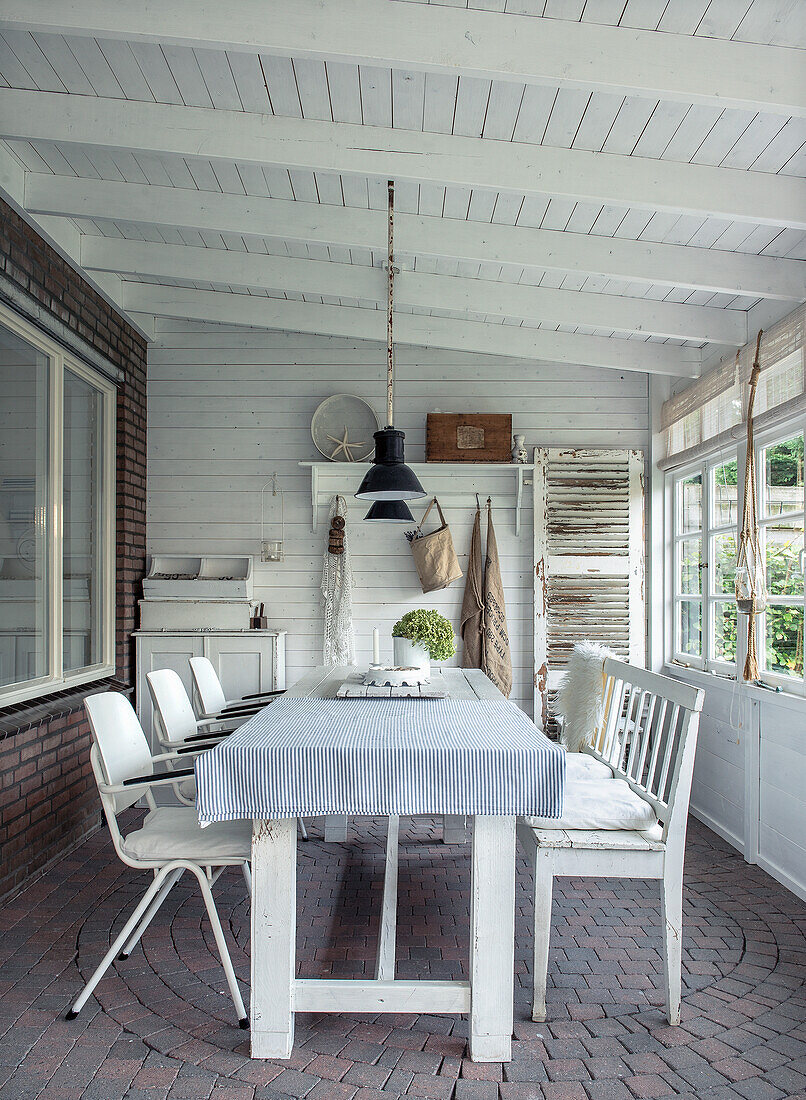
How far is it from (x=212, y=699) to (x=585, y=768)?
178 cm

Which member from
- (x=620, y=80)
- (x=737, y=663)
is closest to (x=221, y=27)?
(x=620, y=80)

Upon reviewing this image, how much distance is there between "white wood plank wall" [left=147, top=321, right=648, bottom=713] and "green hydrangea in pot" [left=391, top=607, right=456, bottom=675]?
183cm

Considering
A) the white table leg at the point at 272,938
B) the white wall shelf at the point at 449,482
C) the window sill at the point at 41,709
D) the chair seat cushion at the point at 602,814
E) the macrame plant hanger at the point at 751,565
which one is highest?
the white wall shelf at the point at 449,482

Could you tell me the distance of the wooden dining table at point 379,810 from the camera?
2.17 m

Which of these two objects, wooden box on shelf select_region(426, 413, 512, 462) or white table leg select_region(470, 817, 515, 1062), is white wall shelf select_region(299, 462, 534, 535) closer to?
wooden box on shelf select_region(426, 413, 512, 462)

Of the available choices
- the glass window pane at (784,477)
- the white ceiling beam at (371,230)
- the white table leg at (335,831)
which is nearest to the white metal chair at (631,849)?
the glass window pane at (784,477)

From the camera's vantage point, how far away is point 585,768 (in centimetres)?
321

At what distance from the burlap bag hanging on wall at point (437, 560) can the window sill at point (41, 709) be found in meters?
2.03

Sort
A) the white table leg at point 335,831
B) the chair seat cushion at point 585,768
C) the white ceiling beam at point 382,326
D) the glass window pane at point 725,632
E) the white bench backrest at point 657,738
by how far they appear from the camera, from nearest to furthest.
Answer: the white bench backrest at point 657,738
the chair seat cushion at point 585,768
the white table leg at point 335,831
the glass window pane at point 725,632
the white ceiling beam at point 382,326

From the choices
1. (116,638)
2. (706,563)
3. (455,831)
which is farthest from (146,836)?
(706,563)

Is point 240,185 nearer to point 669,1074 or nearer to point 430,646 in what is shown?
point 430,646

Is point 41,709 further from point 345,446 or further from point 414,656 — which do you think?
point 345,446

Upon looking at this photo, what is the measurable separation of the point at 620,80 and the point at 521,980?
2878 millimetres

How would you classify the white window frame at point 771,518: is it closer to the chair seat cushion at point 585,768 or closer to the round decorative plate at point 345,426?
the chair seat cushion at point 585,768
